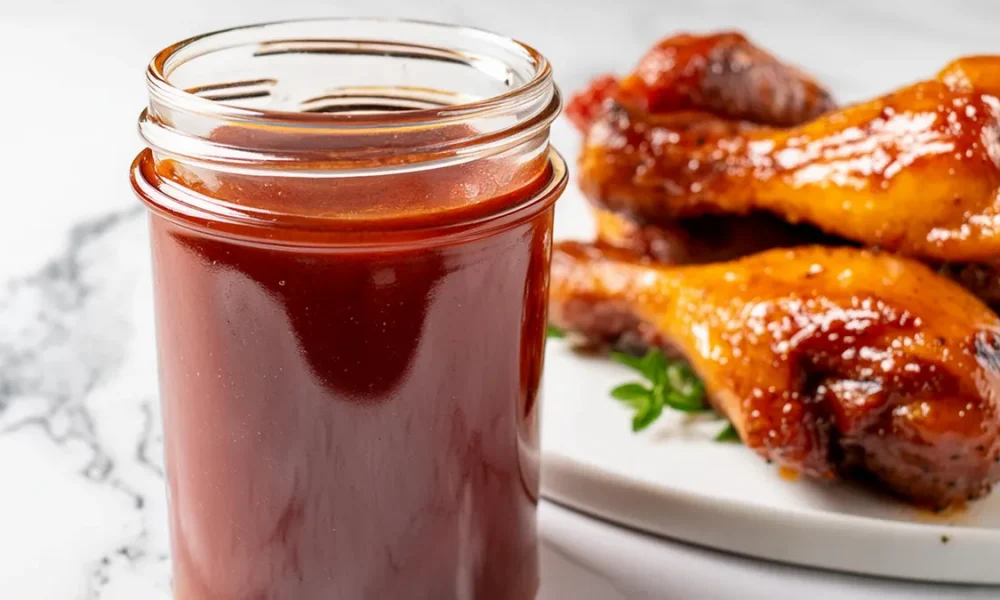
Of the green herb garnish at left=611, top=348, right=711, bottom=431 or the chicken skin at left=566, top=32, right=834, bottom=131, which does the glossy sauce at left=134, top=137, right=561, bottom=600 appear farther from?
the chicken skin at left=566, top=32, right=834, bottom=131

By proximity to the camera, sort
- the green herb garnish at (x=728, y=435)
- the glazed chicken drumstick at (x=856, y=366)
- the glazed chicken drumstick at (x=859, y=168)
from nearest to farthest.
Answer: the glazed chicken drumstick at (x=856, y=366)
the glazed chicken drumstick at (x=859, y=168)
the green herb garnish at (x=728, y=435)

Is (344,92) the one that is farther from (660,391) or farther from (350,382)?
(660,391)

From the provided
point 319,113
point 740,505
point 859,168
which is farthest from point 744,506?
point 319,113

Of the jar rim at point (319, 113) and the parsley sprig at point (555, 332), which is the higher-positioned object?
the jar rim at point (319, 113)

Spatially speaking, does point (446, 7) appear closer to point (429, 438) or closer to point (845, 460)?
point (845, 460)

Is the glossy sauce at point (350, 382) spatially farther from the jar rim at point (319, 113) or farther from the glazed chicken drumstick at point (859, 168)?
the glazed chicken drumstick at point (859, 168)

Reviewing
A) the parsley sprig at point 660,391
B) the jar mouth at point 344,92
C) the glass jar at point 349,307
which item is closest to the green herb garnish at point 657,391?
the parsley sprig at point 660,391

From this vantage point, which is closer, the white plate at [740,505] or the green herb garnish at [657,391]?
the white plate at [740,505]

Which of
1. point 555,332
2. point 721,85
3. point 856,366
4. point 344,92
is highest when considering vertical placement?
point 344,92
